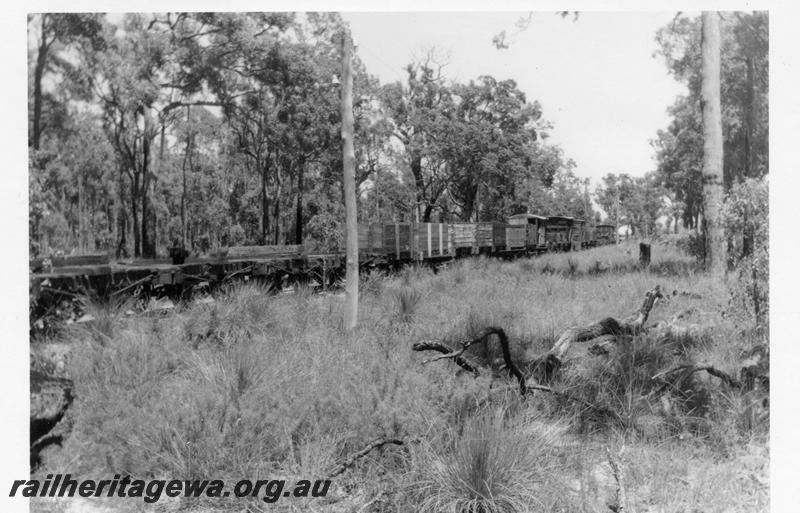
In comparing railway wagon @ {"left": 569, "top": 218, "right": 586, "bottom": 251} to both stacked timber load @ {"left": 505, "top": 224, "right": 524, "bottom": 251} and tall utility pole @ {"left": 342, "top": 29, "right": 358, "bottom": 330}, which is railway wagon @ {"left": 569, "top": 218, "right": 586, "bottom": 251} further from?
tall utility pole @ {"left": 342, "top": 29, "right": 358, "bottom": 330}

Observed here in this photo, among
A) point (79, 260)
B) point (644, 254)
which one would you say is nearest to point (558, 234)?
point (644, 254)

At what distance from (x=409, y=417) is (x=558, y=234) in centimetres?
2703

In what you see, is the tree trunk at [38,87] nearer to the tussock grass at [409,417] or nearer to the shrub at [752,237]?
the tussock grass at [409,417]

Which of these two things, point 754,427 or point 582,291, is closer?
point 754,427

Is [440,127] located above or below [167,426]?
above

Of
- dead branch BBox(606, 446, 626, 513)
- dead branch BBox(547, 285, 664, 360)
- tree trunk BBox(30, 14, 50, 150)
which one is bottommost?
dead branch BBox(606, 446, 626, 513)

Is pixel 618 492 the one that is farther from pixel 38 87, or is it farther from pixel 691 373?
pixel 38 87

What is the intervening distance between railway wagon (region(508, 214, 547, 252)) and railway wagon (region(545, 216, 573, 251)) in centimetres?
35

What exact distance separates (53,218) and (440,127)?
6125 mm

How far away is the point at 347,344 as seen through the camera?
531 cm

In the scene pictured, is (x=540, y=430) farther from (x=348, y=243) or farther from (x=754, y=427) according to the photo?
(x=348, y=243)

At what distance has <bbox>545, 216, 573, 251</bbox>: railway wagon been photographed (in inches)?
1086

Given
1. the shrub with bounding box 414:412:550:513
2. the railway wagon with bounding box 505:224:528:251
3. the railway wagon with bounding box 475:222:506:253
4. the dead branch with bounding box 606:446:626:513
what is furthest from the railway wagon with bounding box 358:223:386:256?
the railway wagon with bounding box 505:224:528:251

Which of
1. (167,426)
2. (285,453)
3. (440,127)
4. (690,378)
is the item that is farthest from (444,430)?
(440,127)
